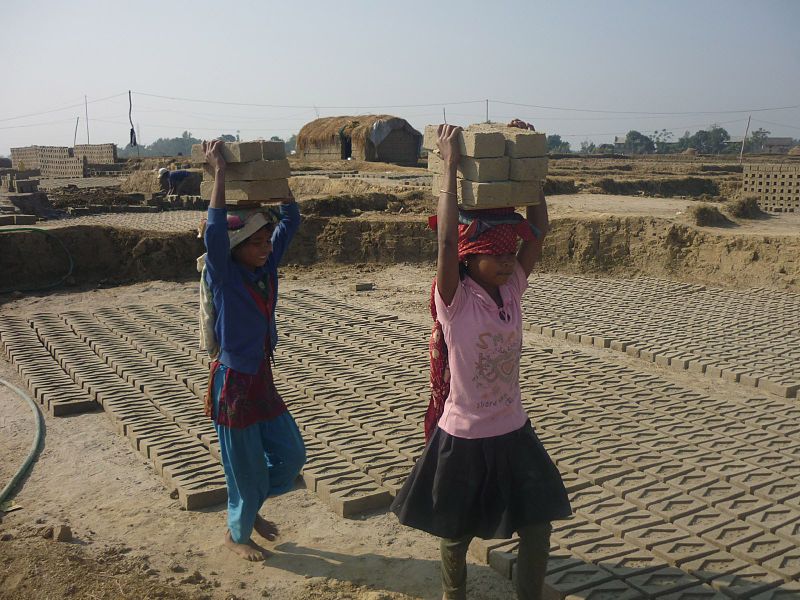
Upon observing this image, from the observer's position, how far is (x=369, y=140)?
27.0 m

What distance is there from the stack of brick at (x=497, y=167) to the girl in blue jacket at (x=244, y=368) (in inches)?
35.5

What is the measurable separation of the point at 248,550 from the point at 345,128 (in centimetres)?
2638

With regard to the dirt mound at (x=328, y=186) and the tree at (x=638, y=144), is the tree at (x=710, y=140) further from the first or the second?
the dirt mound at (x=328, y=186)

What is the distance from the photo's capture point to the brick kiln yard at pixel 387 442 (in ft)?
10.4

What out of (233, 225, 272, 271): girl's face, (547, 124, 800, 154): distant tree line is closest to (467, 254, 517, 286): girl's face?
(233, 225, 272, 271): girl's face

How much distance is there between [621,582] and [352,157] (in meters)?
26.0

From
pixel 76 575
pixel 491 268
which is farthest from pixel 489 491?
pixel 76 575

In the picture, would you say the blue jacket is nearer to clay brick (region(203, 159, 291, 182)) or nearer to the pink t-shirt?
clay brick (region(203, 159, 291, 182))

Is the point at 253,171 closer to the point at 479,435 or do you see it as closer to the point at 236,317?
the point at 236,317

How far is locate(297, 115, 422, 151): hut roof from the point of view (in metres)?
27.2

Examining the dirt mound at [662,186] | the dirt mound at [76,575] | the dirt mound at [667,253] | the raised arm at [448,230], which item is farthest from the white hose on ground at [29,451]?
the dirt mound at [662,186]

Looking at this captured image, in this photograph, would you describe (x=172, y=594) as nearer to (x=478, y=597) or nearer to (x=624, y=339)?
(x=478, y=597)

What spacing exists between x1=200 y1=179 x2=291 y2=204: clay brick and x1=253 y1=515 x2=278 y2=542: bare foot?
1436 mm

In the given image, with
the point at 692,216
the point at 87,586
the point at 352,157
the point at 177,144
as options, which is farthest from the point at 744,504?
the point at 177,144
